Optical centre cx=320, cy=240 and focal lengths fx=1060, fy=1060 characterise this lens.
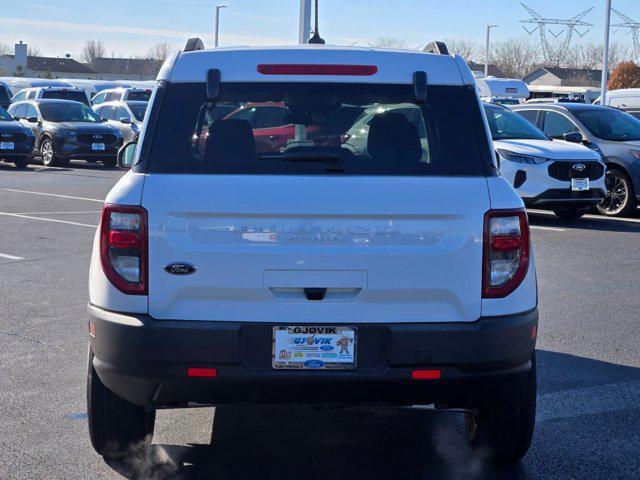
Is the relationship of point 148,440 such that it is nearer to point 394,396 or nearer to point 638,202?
point 394,396

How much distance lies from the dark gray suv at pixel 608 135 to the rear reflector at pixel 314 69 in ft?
36.6

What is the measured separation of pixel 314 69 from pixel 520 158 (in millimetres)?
10440

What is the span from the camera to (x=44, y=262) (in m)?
10.8

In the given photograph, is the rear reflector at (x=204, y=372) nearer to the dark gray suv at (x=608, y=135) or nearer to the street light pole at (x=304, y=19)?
the dark gray suv at (x=608, y=135)

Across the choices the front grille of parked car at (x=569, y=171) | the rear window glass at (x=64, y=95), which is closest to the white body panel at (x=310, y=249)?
the front grille of parked car at (x=569, y=171)

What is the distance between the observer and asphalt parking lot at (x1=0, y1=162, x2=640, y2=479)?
482cm

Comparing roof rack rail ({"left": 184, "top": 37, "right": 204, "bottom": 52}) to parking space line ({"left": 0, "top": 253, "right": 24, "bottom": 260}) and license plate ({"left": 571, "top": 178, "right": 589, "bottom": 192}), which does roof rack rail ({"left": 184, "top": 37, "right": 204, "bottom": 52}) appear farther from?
license plate ({"left": 571, "top": 178, "right": 589, "bottom": 192})

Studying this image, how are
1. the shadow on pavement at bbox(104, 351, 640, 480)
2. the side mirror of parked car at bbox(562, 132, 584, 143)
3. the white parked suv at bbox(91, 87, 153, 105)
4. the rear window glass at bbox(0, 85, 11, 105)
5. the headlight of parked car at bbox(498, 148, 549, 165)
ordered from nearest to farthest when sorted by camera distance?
the shadow on pavement at bbox(104, 351, 640, 480), the headlight of parked car at bbox(498, 148, 549, 165), the side mirror of parked car at bbox(562, 132, 584, 143), the rear window glass at bbox(0, 85, 11, 105), the white parked suv at bbox(91, 87, 153, 105)

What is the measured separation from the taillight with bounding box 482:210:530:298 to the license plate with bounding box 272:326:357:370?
585 millimetres

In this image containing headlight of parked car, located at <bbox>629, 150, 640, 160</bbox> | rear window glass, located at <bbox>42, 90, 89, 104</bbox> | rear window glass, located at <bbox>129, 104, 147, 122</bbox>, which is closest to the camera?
headlight of parked car, located at <bbox>629, 150, 640, 160</bbox>

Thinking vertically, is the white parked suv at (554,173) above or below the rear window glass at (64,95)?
below

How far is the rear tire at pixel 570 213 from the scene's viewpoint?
→ 50.0 ft

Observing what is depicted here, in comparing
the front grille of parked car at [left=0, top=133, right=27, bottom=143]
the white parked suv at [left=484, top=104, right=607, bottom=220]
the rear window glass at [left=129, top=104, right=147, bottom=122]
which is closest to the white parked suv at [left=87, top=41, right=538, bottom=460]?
the white parked suv at [left=484, top=104, right=607, bottom=220]

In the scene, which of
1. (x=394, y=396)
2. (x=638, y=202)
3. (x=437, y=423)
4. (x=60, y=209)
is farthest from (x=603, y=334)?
(x=60, y=209)
